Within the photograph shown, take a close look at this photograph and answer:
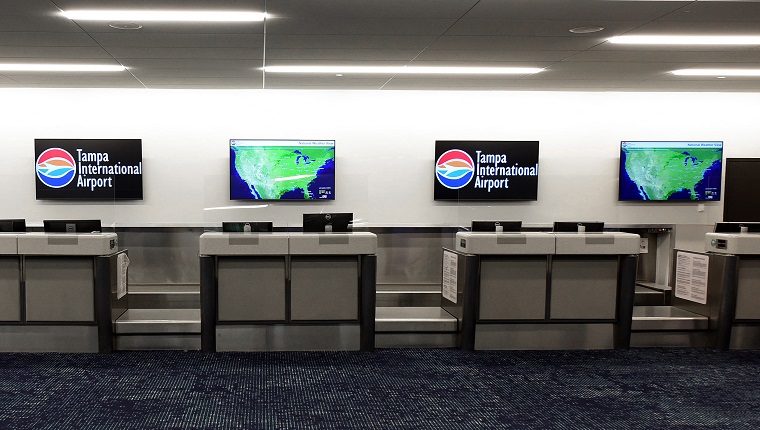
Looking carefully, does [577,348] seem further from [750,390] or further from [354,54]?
[354,54]

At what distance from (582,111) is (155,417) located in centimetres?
725

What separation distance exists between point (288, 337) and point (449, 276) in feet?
5.80

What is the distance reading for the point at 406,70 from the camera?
7.34 meters

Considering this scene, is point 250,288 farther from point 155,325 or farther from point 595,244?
point 595,244

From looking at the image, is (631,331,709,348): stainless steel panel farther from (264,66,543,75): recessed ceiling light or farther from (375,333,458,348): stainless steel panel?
(264,66,543,75): recessed ceiling light

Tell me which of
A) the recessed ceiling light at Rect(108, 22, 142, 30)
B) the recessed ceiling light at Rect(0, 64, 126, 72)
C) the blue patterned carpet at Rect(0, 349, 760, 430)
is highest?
the recessed ceiling light at Rect(108, 22, 142, 30)

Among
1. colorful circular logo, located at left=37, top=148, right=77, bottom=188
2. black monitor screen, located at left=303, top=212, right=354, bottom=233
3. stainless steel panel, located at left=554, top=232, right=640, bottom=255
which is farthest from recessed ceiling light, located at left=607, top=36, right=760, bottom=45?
colorful circular logo, located at left=37, top=148, right=77, bottom=188

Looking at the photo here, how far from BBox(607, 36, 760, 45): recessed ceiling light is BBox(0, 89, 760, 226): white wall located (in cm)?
335

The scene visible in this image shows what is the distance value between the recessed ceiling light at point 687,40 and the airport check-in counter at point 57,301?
495 cm

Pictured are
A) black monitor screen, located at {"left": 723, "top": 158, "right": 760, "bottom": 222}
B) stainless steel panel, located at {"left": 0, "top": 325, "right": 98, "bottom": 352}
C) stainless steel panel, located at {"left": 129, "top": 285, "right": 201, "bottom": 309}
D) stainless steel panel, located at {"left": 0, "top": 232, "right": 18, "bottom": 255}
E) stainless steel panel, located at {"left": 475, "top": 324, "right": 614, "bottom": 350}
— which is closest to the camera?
stainless steel panel, located at {"left": 0, "top": 232, "right": 18, "bottom": 255}

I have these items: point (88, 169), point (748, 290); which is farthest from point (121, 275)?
point (748, 290)

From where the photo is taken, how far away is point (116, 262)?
6203 mm

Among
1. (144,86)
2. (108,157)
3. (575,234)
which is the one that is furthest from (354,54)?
(108,157)

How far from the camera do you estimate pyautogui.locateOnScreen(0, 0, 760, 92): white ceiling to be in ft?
15.3
